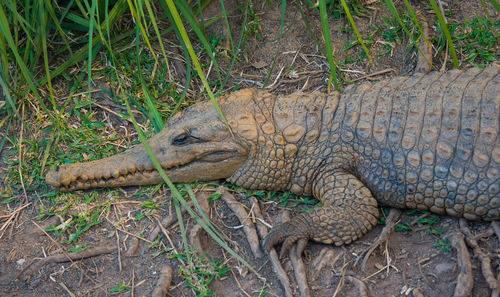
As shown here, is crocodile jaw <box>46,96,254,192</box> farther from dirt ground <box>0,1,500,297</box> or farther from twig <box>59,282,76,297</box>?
twig <box>59,282,76,297</box>

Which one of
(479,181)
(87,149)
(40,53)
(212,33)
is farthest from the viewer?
(212,33)

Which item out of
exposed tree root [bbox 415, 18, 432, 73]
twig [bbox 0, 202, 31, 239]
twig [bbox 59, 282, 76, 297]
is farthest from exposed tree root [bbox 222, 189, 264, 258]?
exposed tree root [bbox 415, 18, 432, 73]

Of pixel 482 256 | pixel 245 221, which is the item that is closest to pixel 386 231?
pixel 482 256

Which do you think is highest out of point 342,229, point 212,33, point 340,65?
point 212,33

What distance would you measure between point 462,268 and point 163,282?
5.00 feet

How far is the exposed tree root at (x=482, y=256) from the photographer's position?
265 cm

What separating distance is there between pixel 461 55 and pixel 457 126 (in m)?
1.27

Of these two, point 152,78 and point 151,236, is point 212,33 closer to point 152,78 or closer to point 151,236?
point 152,78

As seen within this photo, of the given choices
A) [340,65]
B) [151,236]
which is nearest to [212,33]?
[340,65]

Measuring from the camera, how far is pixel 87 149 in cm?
369

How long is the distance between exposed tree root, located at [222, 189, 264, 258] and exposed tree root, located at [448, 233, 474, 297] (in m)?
1.02

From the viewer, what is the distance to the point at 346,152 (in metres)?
3.24

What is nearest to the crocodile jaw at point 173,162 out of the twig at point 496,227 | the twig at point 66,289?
the twig at point 66,289

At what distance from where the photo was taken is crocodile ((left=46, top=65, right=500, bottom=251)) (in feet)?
9.78
